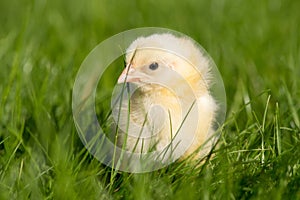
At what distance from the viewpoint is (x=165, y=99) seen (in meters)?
1.94

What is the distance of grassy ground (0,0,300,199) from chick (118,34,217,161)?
0.08 metres

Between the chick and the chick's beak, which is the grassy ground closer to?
the chick

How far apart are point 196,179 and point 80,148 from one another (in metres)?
0.44

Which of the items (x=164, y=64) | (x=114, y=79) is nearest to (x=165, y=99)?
(x=164, y=64)

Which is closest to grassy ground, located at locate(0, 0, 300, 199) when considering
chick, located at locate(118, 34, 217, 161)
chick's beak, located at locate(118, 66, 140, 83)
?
chick, located at locate(118, 34, 217, 161)

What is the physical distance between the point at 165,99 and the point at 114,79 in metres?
0.90

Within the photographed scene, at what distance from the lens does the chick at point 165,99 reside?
6.24 feet

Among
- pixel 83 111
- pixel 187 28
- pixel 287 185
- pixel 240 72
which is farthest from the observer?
pixel 187 28

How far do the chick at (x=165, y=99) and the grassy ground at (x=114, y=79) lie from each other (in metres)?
0.08

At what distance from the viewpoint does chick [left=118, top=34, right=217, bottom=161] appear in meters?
1.90

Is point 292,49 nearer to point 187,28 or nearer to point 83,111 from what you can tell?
point 187,28

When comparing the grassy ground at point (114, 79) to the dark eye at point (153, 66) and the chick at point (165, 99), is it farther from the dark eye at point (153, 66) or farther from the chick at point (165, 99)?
the dark eye at point (153, 66)

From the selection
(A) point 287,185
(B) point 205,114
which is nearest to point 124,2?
(B) point 205,114

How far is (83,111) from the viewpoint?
215 cm
